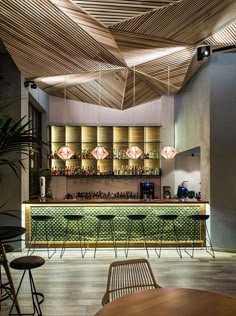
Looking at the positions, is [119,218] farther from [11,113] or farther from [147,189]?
[11,113]

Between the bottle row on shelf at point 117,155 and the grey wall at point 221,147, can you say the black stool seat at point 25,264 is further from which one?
the bottle row on shelf at point 117,155

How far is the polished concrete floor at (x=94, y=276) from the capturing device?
383cm

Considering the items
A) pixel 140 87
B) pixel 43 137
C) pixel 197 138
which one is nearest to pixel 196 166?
pixel 197 138

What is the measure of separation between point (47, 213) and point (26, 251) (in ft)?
2.81

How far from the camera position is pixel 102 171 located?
9.37 metres

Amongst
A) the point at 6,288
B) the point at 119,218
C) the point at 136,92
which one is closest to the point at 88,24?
the point at 6,288

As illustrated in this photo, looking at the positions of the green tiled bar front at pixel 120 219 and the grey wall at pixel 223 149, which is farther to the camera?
the green tiled bar front at pixel 120 219

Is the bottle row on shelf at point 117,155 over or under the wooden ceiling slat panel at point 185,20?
under

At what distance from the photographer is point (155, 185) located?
9.45m

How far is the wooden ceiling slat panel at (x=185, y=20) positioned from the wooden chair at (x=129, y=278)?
120 inches

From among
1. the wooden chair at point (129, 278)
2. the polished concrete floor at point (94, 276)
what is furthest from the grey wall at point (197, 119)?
the wooden chair at point (129, 278)

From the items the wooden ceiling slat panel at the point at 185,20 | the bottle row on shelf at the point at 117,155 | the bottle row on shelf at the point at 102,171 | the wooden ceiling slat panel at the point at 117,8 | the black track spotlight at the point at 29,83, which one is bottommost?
the bottle row on shelf at the point at 102,171

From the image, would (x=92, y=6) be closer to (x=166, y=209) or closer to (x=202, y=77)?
(x=202, y=77)

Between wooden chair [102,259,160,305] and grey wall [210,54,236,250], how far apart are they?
3.93m
